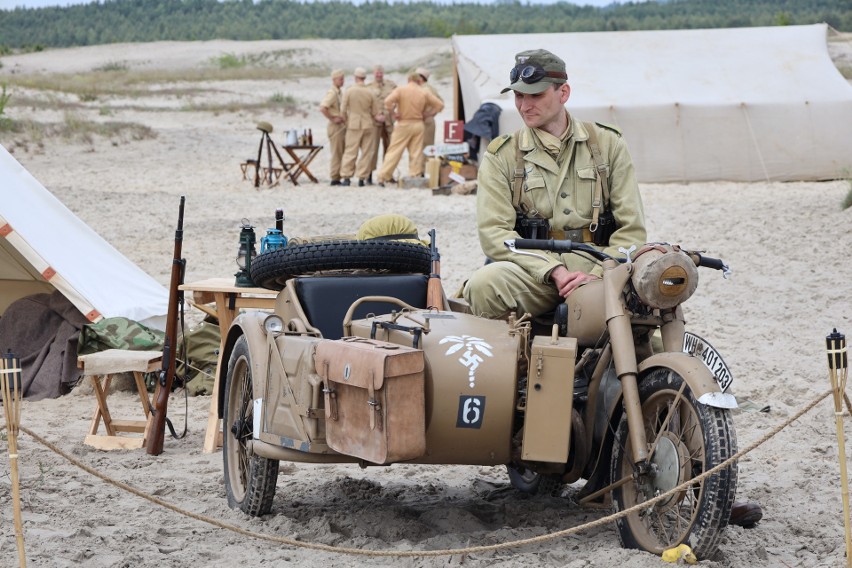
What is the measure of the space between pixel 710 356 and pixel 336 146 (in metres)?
17.4

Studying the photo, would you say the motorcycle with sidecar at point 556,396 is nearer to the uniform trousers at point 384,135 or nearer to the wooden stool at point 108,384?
the wooden stool at point 108,384

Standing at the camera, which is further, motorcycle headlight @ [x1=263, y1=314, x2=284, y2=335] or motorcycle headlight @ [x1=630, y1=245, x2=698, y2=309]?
motorcycle headlight @ [x1=263, y1=314, x2=284, y2=335]

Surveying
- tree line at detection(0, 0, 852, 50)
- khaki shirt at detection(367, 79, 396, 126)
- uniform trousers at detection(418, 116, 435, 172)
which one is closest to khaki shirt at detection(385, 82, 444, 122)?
uniform trousers at detection(418, 116, 435, 172)

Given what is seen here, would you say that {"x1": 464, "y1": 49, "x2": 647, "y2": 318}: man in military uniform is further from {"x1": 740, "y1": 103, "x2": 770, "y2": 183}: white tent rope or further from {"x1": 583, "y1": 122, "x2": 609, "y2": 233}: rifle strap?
{"x1": 740, "y1": 103, "x2": 770, "y2": 183}: white tent rope

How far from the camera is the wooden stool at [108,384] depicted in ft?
22.9

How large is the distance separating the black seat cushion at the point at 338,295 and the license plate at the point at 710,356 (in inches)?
50.5

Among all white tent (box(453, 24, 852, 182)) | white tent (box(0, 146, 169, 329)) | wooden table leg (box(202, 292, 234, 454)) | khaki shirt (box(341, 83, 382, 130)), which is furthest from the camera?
khaki shirt (box(341, 83, 382, 130))

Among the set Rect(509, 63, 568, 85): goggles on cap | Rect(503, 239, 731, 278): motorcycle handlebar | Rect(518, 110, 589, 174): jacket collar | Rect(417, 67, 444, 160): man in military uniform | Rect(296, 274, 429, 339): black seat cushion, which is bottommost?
Rect(296, 274, 429, 339): black seat cushion

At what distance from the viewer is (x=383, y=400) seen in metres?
4.23

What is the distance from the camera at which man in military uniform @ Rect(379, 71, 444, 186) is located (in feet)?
68.8

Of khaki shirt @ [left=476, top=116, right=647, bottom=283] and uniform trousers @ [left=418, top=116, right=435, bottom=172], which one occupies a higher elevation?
uniform trousers @ [left=418, top=116, right=435, bottom=172]

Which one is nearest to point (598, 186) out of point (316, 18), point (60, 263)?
point (60, 263)

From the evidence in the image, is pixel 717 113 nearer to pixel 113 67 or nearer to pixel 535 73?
pixel 535 73

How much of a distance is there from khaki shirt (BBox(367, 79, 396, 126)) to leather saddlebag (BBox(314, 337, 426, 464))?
17.5 m
